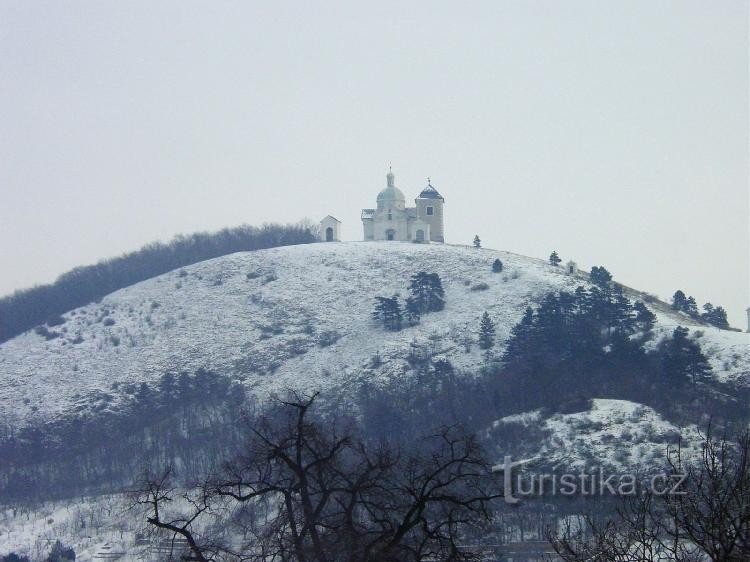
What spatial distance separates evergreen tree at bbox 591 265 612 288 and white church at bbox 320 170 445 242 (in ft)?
74.9

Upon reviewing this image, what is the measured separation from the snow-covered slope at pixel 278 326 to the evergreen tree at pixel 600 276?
178cm

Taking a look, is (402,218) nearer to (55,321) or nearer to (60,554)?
(55,321)

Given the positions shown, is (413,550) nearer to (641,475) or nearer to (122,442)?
(641,475)

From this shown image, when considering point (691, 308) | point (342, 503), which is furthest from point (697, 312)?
point (342, 503)

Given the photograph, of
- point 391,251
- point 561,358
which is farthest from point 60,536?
point 391,251

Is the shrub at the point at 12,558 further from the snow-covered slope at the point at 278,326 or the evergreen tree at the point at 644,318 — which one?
the evergreen tree at the point at 644,318

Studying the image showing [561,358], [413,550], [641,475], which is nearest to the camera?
[413,550]

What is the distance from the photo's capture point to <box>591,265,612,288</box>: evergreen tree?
130125 millimetres

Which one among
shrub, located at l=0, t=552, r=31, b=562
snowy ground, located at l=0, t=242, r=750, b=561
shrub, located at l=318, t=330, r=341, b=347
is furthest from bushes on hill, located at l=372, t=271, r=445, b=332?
shrub, located at l=0, t=552, r=31, b=562

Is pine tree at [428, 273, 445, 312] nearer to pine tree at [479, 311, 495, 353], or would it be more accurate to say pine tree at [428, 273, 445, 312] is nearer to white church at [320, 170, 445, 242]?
pine tree at [479, 311, 495, 353]

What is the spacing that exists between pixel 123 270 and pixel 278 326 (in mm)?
32047

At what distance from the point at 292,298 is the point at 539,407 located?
38307mm

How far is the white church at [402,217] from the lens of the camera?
150250 millimetres

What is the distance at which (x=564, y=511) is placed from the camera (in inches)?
3086
